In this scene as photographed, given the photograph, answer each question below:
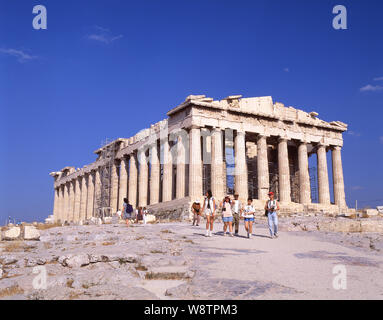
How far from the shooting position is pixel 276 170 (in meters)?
46.4

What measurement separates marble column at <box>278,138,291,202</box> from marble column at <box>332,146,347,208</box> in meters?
5.55

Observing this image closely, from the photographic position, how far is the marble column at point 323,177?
4256cm

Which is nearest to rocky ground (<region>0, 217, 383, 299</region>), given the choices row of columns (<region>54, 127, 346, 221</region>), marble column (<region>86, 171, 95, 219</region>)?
row of columns (<region>54, 127, 346, 221</region>)

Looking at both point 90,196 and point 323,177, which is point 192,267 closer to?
point 323,177

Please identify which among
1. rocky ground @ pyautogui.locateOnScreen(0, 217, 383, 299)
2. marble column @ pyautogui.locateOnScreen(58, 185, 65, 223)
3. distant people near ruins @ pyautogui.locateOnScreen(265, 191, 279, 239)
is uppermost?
marble column @ pyautogui.locateOnScreen(58, 185, 65, 223)

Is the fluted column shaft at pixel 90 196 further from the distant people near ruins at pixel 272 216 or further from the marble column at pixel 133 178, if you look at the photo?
the distant people near ruins at pixel 272 216

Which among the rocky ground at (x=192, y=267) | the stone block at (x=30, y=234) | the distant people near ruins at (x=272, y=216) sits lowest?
the rocky ground at (x=192, y=267)

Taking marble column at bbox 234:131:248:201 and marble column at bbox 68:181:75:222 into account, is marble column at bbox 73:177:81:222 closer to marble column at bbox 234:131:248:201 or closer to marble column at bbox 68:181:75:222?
marble column at bbox 68:181:75:222

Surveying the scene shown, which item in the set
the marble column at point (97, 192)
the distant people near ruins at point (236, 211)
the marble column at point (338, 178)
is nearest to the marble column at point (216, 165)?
the marble column at point (338, 178)

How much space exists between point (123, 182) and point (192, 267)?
123 feet

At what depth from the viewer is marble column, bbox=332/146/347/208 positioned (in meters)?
42.9

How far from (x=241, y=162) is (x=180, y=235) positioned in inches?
821

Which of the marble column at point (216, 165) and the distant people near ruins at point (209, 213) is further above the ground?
the marble column at point (216, 165)

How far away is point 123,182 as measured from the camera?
48.2m
